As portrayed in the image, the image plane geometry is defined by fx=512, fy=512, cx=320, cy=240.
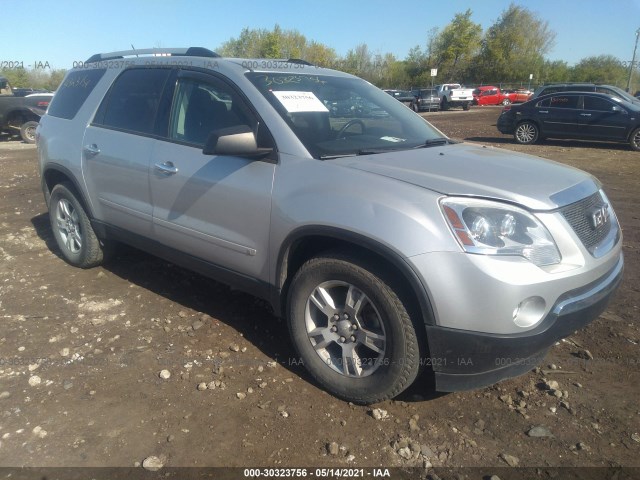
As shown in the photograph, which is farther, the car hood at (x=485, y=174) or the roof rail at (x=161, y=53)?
the roof rail at (x=161, y=53)

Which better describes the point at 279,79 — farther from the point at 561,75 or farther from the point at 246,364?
the point at 561,75

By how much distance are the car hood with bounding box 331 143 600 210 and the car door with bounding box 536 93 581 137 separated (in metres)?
12.8

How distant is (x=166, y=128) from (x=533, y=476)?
313 cm

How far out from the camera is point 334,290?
113 inches

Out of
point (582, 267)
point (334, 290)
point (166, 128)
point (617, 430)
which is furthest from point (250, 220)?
point (617, 430)

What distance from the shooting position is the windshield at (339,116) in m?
3.12

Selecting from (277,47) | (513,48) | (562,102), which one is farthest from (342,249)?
(513,48)

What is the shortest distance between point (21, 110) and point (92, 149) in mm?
13482

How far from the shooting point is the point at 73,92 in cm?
478

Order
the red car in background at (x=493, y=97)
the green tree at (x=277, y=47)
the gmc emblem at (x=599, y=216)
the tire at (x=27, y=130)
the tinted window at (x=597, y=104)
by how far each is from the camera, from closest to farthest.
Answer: the gmc emblem at (x=599, y=216)
the tinted window at (x=597, y=104)
the tire at (x=27, y=130)
the red car in background at (x=493, y=97)
the green tree at (x=277, y=47)

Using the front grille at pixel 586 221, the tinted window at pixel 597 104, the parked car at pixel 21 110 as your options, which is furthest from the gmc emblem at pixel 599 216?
the parked car at pixel 21 110

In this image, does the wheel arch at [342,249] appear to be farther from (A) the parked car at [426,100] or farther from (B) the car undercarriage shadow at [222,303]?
(A) the parked car at [426,100]

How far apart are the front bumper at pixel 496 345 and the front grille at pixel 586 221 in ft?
0.77

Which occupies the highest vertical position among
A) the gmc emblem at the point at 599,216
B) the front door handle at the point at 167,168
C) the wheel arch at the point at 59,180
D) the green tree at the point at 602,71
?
the green tree at the point at 602,71
